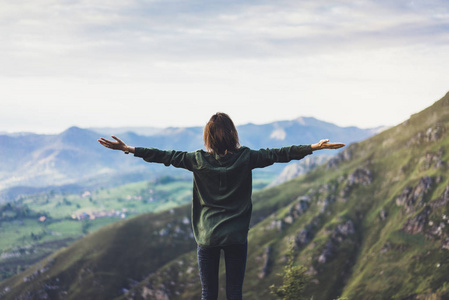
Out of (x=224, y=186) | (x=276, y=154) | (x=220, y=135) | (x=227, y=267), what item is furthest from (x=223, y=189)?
(x=227, y=267)

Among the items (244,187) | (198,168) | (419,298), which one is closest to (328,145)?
(244,187)

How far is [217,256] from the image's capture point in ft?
34.3

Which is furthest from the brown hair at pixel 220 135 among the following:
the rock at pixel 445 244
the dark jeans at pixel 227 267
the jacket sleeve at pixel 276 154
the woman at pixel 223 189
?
the rock at pixel 445 244

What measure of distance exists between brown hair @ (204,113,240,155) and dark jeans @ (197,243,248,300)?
239 cm

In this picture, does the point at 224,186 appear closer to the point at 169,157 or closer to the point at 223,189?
the point at 223,189

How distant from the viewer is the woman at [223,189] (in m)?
10.1

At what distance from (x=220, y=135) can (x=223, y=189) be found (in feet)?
4.31

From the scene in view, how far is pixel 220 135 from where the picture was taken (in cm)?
1012

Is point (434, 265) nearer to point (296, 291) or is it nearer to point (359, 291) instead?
point (359, 291)

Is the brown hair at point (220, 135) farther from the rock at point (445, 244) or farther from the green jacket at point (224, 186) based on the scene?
the rock at point (445, 244)

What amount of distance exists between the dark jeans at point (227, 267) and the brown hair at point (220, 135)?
239cm

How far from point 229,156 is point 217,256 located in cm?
253

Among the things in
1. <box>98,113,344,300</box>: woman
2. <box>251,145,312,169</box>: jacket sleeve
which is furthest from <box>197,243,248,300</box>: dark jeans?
<box>251,145,312,169</box>: jacket sleeve

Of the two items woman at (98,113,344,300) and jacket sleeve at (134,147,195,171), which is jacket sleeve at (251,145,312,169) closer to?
woman at (98,113,344,300)
